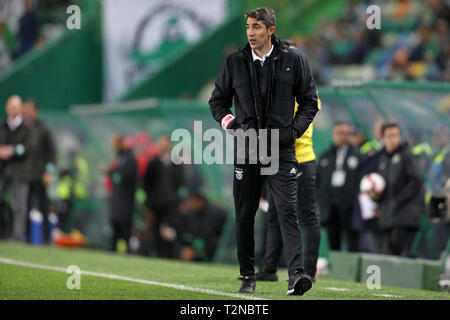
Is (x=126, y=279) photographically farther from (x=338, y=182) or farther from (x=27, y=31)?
(x=27, y=31)

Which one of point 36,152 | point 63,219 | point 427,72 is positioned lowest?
point 63,219

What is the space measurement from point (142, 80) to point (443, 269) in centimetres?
1302

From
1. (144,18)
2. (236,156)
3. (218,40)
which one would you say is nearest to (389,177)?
(236,156)

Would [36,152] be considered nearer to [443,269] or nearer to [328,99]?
[328,99]

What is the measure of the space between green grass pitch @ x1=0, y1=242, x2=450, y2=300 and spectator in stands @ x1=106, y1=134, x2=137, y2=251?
5.50m

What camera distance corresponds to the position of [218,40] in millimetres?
24500

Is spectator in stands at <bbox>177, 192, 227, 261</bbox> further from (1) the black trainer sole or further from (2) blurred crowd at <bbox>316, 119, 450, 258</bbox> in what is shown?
(1) the black trainer sole

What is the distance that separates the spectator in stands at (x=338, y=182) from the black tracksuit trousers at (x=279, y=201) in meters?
5.43

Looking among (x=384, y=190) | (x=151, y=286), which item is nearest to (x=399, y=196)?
(x=384, y=190)

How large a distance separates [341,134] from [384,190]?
1.20 m

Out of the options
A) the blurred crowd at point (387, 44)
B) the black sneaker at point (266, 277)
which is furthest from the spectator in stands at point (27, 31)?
the black sneaker at point (266, 277)

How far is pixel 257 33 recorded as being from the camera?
8844mm

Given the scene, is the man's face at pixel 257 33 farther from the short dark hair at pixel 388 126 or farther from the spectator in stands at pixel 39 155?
the spectator in stands at pixel 39 155

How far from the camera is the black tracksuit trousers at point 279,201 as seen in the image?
9000 mm
